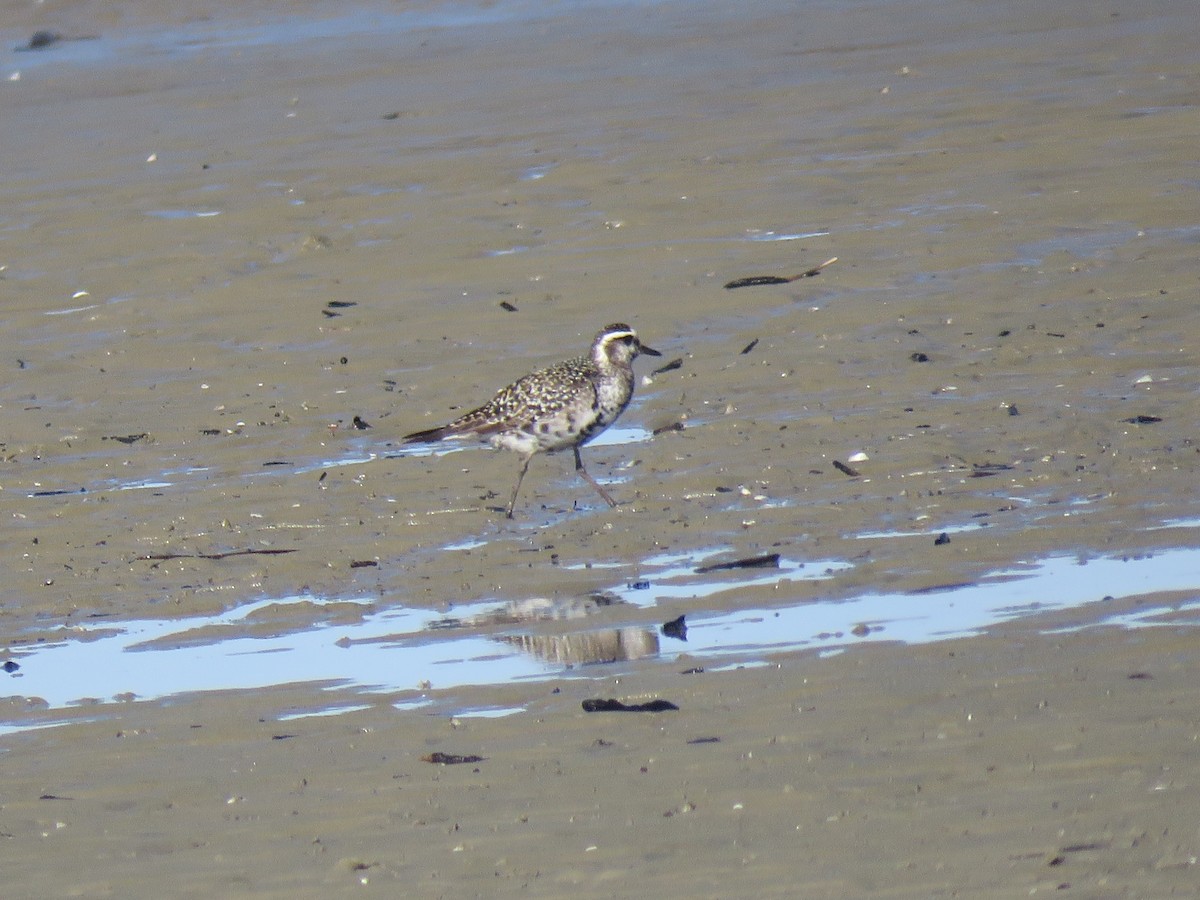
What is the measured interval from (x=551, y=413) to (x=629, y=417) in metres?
1.41

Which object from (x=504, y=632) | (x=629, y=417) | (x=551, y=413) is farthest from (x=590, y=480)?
(x=504, y=632)

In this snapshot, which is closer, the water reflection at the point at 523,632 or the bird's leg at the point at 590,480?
the water reflection at the point at 523,632

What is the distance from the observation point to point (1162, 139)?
15.4 m

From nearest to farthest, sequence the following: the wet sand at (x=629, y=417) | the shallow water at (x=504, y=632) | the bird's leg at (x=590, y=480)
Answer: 1. the wet sand at (x=629, y=417)
2. the shallow water at (x=504, y=632)
3. the bird's leg at (x=590, y=480)

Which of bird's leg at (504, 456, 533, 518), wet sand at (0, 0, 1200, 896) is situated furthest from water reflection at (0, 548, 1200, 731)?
bird's leg at (504, 456, 533, 518)

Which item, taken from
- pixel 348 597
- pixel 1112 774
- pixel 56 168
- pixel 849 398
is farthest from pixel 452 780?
pixel 56 168

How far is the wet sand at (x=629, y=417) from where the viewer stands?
5707mm

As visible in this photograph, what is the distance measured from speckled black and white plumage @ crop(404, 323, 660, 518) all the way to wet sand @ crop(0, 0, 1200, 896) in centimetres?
26

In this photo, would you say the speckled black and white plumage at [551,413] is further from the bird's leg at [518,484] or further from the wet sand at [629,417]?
the wet sand at [629,417]

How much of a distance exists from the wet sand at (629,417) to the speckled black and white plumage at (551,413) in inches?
10.4

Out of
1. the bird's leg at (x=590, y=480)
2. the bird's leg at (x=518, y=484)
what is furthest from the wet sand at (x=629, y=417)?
the bird's leg at (x=590, y=480)

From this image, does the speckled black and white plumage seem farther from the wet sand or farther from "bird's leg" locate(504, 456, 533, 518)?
the wet sand

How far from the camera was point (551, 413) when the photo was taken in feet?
32.7

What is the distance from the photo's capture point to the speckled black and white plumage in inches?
394
